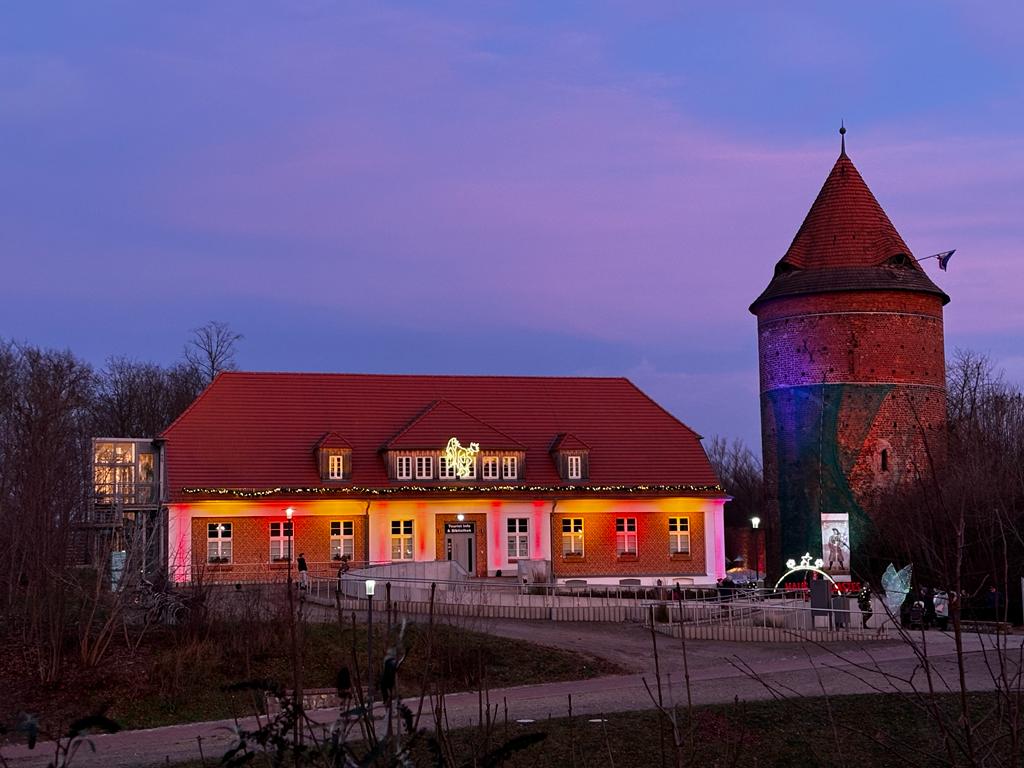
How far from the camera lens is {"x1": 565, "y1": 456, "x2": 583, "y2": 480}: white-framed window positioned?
171 feet

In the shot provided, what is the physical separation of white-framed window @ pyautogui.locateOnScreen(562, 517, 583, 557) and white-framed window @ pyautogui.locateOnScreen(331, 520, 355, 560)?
8395mm

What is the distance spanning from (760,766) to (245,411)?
40837 mm

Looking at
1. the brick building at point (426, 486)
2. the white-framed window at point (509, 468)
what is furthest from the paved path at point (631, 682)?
the white-framed window at point (509, 468)

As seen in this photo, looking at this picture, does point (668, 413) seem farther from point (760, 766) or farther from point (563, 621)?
point (760, 766)

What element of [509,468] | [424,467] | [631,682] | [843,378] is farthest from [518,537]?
[631,682]

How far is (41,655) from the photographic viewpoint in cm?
1878

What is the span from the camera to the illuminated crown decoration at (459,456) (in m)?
51.1

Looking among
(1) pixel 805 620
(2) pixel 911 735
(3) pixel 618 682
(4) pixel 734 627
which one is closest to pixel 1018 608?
(1) pixel 805 620

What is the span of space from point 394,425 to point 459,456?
3.65m

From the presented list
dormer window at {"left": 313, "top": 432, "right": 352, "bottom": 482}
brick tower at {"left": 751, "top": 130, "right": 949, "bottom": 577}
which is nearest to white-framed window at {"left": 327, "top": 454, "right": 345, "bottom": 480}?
dormer window at {"left": 313, "top": 432, "right": 352, "bottom": 482}

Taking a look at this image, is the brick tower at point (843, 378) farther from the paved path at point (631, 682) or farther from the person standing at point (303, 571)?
the paved path at point (631, 682)

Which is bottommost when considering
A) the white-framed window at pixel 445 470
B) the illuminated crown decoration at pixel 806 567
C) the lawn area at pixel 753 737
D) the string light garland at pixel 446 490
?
the lawn area at pixel 753 737

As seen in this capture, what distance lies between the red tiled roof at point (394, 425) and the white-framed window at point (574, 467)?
527 mm

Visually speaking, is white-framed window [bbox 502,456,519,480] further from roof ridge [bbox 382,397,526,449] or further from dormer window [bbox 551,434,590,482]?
dormer window [bbox 551,434,590,482]
